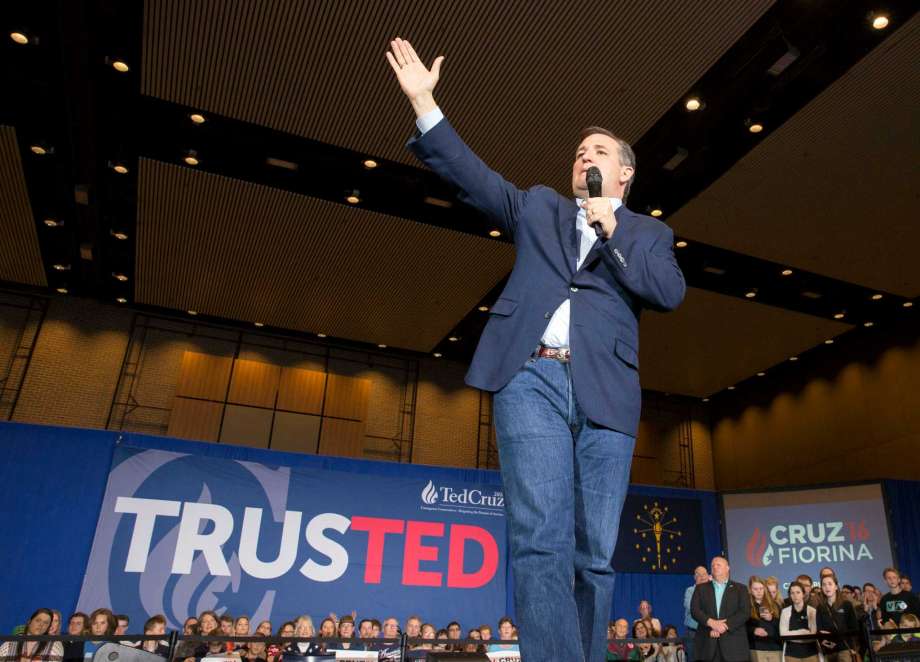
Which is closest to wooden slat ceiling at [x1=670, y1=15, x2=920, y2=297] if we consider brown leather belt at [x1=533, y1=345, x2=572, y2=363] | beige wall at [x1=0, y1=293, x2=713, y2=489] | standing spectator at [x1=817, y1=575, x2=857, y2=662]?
standing spectator at [x1=817, y1=575, x2=857, y2=662]

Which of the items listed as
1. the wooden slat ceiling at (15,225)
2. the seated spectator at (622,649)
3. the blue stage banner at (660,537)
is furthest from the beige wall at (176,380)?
the seated spectator at (622,649)

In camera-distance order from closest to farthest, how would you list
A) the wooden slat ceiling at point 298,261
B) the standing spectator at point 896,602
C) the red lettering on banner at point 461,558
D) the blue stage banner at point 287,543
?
1. the standing spectator at point 896,602
2. the blue stage banner at point 287,543
3. the wooden slat ceiling at point 298,261
4. the red lettering on banner at point 461,558

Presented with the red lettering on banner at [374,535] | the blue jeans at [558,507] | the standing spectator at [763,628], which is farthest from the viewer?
the red lettering on banner at [374,535]

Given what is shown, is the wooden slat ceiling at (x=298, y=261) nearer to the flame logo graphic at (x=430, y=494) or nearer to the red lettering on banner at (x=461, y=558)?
the flame logo graphic at (x=430, y=494)

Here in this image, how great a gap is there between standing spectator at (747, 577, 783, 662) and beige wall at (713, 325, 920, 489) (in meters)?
5.60

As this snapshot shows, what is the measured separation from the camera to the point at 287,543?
885 centimetres

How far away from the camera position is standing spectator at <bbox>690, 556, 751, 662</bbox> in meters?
5.63

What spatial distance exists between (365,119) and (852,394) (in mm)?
9639

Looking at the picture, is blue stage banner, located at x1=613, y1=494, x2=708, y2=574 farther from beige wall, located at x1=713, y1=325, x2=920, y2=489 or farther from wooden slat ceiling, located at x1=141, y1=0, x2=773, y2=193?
wooden slat ceiling, located at x1=141, y1=0, x2=773, y2=193

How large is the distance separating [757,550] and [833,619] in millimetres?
5679

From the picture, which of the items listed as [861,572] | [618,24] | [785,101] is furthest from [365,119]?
[861,572]

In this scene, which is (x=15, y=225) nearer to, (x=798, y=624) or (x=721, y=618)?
(x=721, y=618)

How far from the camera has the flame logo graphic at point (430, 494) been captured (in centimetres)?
982

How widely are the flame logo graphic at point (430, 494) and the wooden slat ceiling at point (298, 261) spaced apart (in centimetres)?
292
